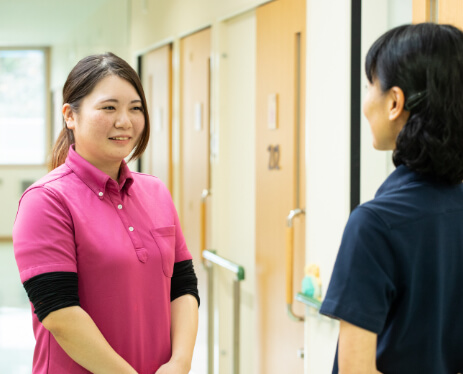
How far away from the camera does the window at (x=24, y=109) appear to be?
143 inches

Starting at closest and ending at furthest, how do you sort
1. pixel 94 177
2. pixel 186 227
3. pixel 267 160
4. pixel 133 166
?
pixel 94 177, pixel 267 160, pixel 186 227, pixel 133 166

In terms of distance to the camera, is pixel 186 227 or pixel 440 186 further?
pixel 186 227

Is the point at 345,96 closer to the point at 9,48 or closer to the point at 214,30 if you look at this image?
the point at 214,30

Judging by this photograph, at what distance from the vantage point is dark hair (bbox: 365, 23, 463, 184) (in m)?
0.96

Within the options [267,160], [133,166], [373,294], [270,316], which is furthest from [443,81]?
[133,166]

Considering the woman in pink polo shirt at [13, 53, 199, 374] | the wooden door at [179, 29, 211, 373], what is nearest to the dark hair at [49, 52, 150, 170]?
the woman in pink polo shirt at [13, 53, 199, 374]

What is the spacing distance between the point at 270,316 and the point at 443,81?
224 cm

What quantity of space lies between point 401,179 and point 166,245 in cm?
63

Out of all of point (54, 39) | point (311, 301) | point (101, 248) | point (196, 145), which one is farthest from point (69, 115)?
point (54, 39)

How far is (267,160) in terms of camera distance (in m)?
2.99

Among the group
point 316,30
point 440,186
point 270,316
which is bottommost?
point 270,316

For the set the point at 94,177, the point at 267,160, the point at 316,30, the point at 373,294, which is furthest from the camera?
the point at 267,160

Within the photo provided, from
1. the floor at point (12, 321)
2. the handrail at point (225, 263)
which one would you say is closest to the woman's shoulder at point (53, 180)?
the handrail at point (225, 263)

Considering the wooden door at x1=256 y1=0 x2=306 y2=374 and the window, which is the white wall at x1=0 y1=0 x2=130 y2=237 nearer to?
the window
